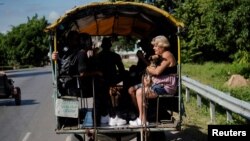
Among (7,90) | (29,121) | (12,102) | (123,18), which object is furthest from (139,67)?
(12,102)

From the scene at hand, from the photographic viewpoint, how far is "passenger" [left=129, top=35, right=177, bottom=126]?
9.13m

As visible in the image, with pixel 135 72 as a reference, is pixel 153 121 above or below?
below

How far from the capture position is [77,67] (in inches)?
373

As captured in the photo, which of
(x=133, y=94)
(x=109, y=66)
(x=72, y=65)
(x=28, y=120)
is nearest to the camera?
(x=72, y=65)

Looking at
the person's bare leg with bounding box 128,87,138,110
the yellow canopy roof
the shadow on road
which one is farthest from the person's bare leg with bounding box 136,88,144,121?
the shadow on road

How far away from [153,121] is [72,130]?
1486 mm

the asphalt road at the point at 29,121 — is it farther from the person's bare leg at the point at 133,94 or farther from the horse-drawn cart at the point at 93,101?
the person's bare leg at the point at 133,94

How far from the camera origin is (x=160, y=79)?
921 centimetres

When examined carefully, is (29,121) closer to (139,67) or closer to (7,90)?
(7,90)

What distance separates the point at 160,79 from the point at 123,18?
2.46 meters

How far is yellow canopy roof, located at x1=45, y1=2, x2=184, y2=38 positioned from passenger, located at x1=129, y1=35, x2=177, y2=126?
→ 1.87 ft

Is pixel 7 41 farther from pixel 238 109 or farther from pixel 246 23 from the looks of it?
pixel 238 109

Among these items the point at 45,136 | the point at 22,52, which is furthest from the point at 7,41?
the point at 45,136

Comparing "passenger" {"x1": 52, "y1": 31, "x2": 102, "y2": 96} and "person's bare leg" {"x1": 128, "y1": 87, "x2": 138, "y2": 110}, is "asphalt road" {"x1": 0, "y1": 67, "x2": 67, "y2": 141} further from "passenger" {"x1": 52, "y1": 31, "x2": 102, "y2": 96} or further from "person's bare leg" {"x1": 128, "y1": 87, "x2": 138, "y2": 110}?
"person's bare leg" {"x1": 128, "y1": 87, "x2": 138, "y2": 110}
